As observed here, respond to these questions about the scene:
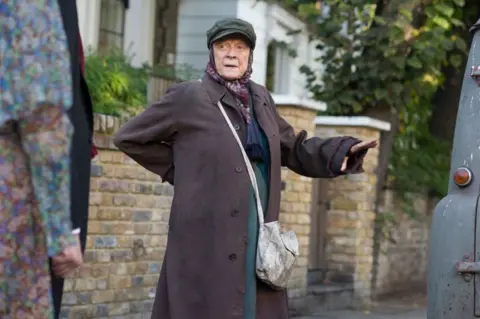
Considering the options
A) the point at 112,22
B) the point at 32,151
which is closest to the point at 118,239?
the point at 32,151

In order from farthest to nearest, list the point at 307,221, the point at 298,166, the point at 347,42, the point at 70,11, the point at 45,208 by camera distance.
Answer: the point at 347,42, the point at 307,221, the point at 298,166, the point at 70,11, the point at 45,208

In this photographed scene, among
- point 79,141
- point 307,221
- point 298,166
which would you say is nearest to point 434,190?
point 307,221

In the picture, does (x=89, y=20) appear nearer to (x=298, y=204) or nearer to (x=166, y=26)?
(x=166, y=26)

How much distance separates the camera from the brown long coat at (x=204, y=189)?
4.87 meters

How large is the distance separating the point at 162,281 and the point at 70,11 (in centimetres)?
196

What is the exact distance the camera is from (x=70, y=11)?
336 cm

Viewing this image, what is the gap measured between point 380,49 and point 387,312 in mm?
2998

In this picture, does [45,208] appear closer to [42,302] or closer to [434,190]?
[42,302]

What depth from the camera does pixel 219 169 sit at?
4.91 m

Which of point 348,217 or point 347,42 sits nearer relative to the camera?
point 348,217

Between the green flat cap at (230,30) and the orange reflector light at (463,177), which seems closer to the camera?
the green flat cap at (230,30)

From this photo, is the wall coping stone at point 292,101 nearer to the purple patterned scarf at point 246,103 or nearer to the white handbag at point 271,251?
the purple patterned scarf at point 246,103

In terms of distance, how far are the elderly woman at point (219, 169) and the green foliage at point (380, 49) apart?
710 centimetres

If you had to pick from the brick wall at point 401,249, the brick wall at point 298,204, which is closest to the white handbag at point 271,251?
the brick wall at point 298,204
